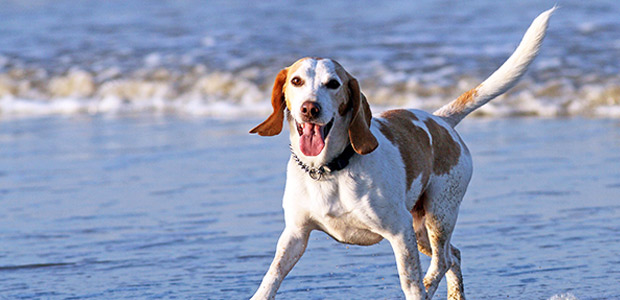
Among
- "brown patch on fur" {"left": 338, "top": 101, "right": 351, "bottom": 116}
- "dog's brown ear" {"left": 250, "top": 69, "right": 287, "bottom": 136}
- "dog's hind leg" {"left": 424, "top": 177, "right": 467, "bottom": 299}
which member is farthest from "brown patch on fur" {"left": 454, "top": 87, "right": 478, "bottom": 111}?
"dog's brown ear" {"left": 250, "top": 69, "right": 287, "bottom": 136}

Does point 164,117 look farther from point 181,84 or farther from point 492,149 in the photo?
point 492,149

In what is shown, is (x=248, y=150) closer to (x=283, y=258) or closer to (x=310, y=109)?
(x=283, y=258)

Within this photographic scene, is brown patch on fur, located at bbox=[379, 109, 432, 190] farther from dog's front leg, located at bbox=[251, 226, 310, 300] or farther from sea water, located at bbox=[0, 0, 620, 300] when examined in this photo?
sea water, located at bbox=[0, 0, 620, 300]

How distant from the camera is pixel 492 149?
847 centimetres

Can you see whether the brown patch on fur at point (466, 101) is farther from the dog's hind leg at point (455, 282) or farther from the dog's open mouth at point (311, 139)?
the dog's open mouth at point (311, 139)

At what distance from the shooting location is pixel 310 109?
3.74 meters

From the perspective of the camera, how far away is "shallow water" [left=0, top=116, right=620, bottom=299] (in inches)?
203

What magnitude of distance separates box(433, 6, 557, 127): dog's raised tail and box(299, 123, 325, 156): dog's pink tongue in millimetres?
1493

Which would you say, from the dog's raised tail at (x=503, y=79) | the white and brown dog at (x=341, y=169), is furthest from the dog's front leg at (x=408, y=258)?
the dog's raised tail at (x=503, y=79)

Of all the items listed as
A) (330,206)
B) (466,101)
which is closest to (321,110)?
(330,206)

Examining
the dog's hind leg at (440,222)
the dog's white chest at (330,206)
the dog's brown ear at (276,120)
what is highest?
the dog's brown ear at (276,120)

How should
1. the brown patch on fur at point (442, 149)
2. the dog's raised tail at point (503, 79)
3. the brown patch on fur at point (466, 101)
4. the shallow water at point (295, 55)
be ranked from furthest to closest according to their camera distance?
1. the shallow water at point (295, 55)
2. the brown patch on fur at point (466, 101)
3. the dog's raised tail at point (503, 79)
4. the brown patch on fur at point (442, 149)

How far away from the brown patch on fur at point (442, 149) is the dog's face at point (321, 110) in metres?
0.77

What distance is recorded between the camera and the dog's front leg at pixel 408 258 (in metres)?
4.10
